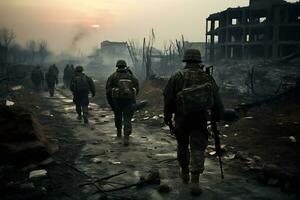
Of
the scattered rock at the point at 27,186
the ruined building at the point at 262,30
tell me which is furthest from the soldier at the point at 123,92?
the ruined building at the point at 262,30

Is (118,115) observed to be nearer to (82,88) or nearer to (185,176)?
(82,88)

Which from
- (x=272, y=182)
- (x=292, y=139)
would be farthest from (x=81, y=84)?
(x=272, y=182)

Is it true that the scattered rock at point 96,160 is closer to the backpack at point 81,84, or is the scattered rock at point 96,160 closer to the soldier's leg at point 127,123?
the soldier's leg at point 127,123

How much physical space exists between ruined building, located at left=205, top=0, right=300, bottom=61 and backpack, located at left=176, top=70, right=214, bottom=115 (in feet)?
77.1

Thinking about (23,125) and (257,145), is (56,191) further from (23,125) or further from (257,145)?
(257,145)

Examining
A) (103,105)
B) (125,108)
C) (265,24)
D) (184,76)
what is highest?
(265,24)

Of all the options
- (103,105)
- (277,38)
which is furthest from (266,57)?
(103,105)

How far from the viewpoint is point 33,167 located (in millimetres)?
5336

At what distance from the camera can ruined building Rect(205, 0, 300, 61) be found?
88.6 ft

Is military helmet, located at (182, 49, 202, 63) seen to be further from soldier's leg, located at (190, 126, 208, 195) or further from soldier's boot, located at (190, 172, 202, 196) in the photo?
soldier's boot, located at (190, 172, 202, 196)

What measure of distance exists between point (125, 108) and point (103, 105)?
8029mm

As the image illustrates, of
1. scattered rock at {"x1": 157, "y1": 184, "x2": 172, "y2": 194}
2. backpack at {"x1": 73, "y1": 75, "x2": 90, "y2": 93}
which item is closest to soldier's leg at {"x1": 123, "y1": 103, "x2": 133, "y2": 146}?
scattered rock at {"x1": 157, "y1": 184, "x2": 172, "y2": 194}

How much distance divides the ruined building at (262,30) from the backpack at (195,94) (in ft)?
77.1

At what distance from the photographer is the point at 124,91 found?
764 cm
